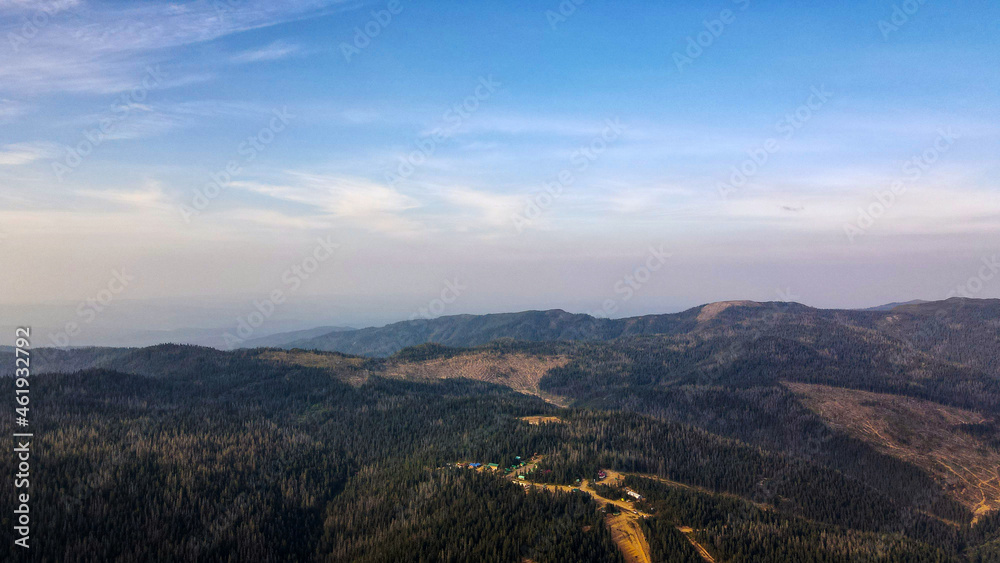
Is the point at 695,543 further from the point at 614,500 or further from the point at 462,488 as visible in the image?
the point at 462,488

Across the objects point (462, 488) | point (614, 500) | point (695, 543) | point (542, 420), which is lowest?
point (695, 543)

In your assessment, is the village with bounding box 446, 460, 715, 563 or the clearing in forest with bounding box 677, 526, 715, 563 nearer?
the clearing in forest with bounding box 677, 526, 715, 563

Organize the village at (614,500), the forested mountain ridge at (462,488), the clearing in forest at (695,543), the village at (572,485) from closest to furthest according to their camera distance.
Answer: the clearing in forest at (695,543) < the village at (614,500) < the forested mountain ridge at (462,488) < the village at (572,485)

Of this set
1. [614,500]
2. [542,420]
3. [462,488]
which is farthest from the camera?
[542,420]

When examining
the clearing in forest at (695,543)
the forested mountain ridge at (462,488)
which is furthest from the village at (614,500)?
the forested mountain ridge at (462,488)

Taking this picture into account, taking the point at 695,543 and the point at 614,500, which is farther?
the point at 614,500

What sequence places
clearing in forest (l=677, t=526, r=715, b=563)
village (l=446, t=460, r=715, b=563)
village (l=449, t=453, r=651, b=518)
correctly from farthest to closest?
1. village (l=449, t=453, r=651, b=518)
2. village (l=446, t=460, r=715, b=563)
3. clearing in forest (l=677, t=526, r=715, b=563)

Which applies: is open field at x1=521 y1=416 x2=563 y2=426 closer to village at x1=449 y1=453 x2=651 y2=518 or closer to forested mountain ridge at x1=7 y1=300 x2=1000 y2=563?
forested mountain ridge at x1=7 y1=300 x2=1000 y2=563

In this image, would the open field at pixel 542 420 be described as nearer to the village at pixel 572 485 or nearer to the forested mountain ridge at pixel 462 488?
the forested mountain ridge at pixel 462 488

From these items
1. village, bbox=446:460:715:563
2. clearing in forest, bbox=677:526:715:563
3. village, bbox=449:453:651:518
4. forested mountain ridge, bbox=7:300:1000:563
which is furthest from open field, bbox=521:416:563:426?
clearing in forest, bbox=677:526:715:563

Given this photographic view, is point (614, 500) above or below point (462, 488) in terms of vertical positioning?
below

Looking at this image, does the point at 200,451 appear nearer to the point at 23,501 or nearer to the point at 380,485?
the point at 23,501

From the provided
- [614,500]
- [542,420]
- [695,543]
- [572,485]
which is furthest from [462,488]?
[542,420]
